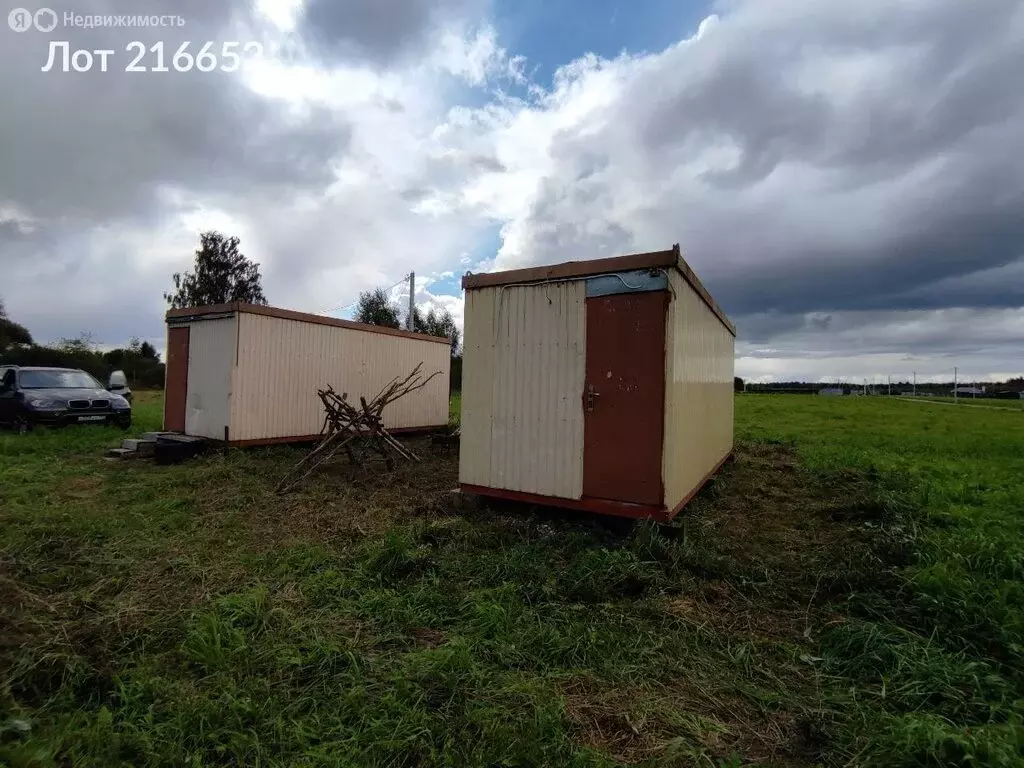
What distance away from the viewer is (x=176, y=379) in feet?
32.3

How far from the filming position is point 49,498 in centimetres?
617

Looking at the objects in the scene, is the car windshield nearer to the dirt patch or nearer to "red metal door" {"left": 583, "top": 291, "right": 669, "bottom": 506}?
the dirt patch

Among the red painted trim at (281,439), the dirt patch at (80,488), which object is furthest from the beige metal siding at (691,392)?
the dirt patch at (80,488)

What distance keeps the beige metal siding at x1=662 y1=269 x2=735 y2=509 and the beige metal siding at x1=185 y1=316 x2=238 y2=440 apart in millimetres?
7542

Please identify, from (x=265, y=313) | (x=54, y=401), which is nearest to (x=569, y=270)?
(x=265, y=313)

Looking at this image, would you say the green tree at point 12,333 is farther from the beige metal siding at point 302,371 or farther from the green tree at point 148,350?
the beige metal siding at point 302,371

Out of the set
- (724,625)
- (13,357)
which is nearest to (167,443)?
(724,625)

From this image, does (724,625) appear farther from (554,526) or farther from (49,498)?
(49,498)

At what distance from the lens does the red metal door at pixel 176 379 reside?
9.66 meters

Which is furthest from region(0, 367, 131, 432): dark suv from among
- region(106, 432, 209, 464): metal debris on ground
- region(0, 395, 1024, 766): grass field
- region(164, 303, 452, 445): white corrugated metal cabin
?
region(0, 395, 1024, 766): grass field

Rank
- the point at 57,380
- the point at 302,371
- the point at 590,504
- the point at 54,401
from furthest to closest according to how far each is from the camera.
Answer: the point at 57,380, the point at 54,401, the point at 302,371, the point at 590,504

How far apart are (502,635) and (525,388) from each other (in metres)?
2.76

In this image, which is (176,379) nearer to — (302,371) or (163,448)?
(163,448)

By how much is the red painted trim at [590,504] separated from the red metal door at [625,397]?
2.6 inches
